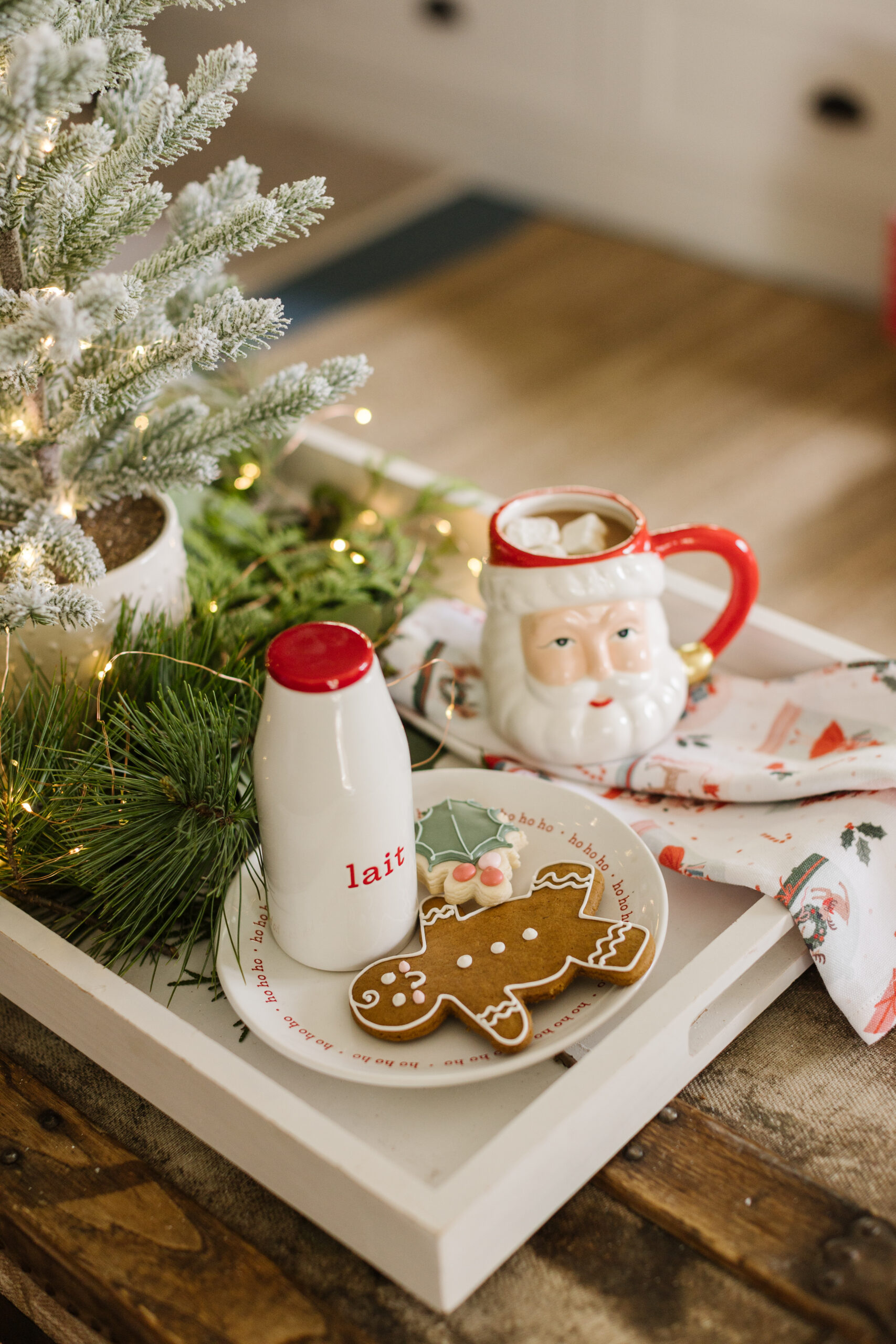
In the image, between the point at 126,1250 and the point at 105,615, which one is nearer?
the point at 126,1250

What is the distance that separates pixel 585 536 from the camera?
718 millimetres

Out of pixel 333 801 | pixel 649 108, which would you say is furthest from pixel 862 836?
pixel 649 108

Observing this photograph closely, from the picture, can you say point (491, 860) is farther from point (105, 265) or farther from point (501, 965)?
point (105, 265)

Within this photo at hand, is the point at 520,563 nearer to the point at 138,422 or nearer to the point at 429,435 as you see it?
the point at 138,422

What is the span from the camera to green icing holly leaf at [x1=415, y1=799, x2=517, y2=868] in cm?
63

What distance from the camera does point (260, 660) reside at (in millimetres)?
763

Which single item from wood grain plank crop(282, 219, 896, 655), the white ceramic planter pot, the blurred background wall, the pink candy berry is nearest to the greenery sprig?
the white ceramic planter pot

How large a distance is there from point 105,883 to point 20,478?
256mm

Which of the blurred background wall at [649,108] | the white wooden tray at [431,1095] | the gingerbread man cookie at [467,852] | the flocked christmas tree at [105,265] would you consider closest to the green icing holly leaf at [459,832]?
the gingerbread man cookie at [467,852]

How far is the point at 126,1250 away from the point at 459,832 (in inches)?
9.7

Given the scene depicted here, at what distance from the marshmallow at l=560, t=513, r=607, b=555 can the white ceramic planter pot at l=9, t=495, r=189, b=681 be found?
238 mm

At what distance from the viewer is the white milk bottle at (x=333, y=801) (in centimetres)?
51

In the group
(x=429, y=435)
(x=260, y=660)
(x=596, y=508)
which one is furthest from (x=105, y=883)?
(x=429, y=435)

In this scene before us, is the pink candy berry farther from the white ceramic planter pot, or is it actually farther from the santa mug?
the white ceramic planter pot
